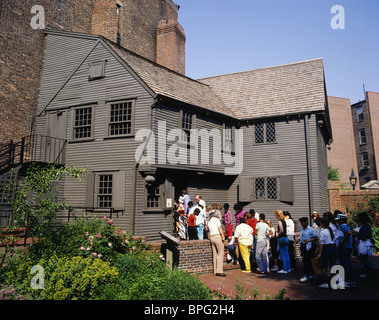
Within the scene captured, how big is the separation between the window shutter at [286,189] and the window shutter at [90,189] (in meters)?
9.87

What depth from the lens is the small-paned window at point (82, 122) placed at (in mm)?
15875

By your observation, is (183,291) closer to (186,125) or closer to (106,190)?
(106,190)

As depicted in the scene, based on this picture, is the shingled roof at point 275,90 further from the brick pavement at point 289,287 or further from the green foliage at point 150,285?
the green foliage at point 150,285

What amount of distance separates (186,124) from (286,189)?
6494 millimetres

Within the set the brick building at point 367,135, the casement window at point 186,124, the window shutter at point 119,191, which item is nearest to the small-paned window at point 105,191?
the window shutter at point 119,191

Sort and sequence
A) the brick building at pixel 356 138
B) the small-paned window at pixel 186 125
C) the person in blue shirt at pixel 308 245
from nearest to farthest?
the person in blue shirt at pixel 308 245 → the small-paned window at pixel 186 125 → the brick building at pixel 356 138

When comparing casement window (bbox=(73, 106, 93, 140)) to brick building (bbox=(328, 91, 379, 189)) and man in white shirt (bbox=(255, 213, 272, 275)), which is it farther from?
brick building (bbox=(328, 91, 379, 189))

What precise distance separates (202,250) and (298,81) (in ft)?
45.0

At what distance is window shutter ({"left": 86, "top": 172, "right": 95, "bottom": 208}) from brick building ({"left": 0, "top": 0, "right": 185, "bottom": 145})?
541cm
